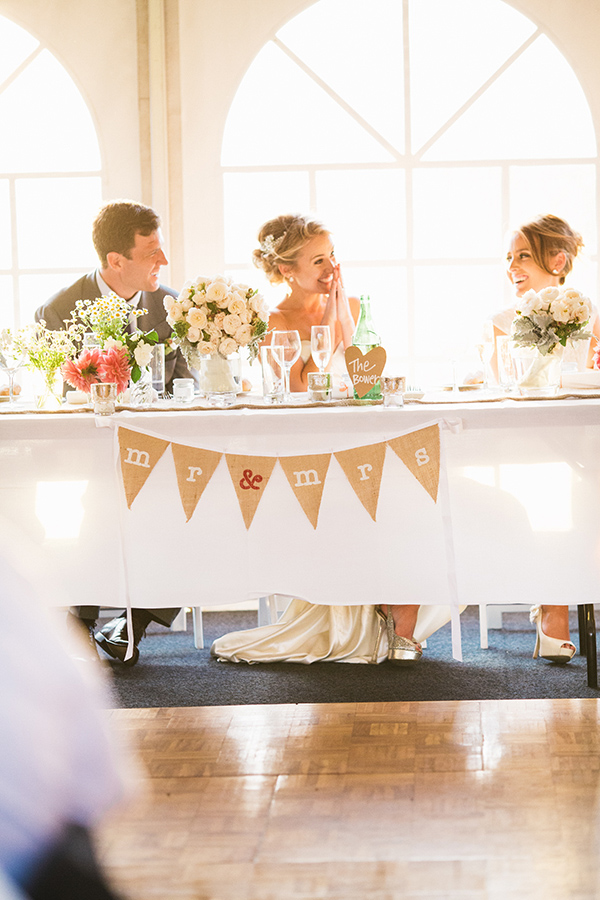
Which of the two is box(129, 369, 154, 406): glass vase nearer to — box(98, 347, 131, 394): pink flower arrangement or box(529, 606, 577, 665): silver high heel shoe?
box(98, 347, 131, 394): pink flower arrangement

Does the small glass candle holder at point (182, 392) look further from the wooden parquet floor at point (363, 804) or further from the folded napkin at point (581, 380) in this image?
the wooden parquet floor at point (363, 804)

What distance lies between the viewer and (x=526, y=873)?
671 millimetres

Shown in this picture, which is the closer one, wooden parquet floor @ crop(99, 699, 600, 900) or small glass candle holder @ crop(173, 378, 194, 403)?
wooden parquet floor @ crop(99, 699, 600, 900)

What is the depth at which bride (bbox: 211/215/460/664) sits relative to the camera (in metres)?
2.97

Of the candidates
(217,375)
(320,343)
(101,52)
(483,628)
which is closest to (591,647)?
(483,628)

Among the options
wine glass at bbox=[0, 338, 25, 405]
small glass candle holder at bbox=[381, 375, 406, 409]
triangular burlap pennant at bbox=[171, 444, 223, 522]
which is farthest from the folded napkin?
wine glass at bbox=[0, 338, 25, 405]

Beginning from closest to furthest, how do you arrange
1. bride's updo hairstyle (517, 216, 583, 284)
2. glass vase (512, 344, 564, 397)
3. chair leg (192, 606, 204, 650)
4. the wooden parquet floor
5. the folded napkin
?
the wooden parquet floor, glass vase (512, 344, 564, 397), the folded napkin, chair leg (192, 606, 204, 650), bride's updo hairstyle (517, 216, 583, 284)

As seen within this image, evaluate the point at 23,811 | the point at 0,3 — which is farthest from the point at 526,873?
the point at 0,3

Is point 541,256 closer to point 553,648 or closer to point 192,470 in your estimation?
point 553,648

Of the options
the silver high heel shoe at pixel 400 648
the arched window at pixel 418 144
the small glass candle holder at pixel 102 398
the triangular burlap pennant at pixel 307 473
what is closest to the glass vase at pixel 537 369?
the triangular burlap pennant at pixel 307 473

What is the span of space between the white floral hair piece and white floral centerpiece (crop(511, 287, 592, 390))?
103 centimetres

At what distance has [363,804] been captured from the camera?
80cm

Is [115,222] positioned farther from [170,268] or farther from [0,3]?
[0,3]

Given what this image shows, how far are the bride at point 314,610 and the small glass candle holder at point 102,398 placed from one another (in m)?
0.91
